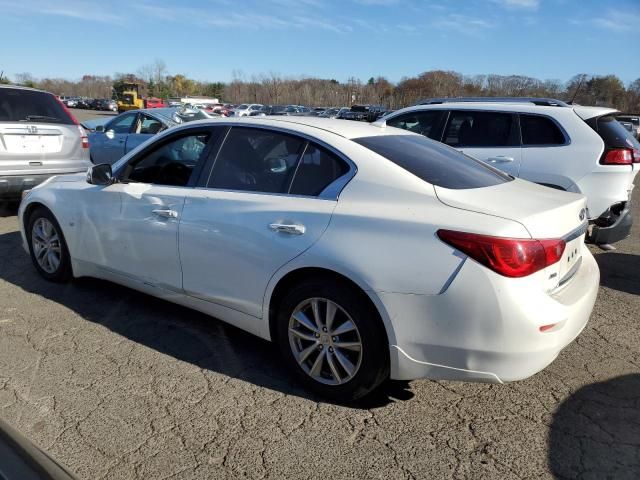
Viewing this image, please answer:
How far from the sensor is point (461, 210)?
2.64 m

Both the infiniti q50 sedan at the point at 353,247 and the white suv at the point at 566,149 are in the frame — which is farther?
the white suv at the point at 566,149

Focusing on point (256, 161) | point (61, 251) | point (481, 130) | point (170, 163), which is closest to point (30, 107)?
point (61, 251)

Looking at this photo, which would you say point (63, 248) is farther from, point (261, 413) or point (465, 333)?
point (465, 333)

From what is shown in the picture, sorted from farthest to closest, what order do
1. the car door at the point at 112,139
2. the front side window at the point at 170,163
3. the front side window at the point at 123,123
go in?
the front side window at the point at 123,123
the car door at the point at 112,139
the front side window at the point at 170,163

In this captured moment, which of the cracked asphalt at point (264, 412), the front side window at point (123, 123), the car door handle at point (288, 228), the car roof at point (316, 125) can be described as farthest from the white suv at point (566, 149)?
the front side window at point (123, 123)

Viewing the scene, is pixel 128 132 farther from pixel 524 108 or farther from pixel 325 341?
pixel 325 341

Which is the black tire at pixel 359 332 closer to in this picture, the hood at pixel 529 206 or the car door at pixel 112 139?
the hood at pixel 529 206

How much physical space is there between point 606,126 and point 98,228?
514 centimetres

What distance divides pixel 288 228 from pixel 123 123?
860 cm

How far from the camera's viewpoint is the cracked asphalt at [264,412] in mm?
2512

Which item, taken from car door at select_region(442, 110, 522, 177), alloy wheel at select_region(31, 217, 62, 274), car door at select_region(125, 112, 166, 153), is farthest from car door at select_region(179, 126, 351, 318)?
car door at select_region(125, 112, 166, 153)

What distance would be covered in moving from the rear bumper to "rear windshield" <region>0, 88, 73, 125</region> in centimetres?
703

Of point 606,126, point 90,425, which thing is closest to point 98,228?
point 90,425

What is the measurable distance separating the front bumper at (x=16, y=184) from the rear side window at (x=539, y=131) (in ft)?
20.4
